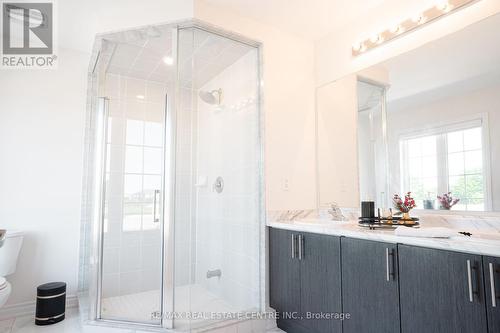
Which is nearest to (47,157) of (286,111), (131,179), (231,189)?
(131,179)

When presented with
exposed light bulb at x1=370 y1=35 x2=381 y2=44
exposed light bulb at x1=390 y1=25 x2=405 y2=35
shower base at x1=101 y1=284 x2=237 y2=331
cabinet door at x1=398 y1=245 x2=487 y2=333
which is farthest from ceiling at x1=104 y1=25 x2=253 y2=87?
cabinet door at x1=398 y1=245 x2=487 y2=333

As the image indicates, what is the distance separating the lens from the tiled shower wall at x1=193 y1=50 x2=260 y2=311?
2.53m

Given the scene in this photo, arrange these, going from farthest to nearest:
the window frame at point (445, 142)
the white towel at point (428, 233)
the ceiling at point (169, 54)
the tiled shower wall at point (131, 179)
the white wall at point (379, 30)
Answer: the tiled shower wall at point (131, 179) → the ceiling at point (169, 54) → the white wall at point (379, 30) → the window frame at point (445, 142) → the white towel at point (428, 233)

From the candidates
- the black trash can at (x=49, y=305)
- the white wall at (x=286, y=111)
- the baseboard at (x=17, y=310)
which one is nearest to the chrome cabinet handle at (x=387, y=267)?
the white wall at (x=286, y=111)

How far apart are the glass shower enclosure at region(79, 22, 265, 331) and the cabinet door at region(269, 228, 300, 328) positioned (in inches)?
4.1

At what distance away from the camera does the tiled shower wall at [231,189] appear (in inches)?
99.7

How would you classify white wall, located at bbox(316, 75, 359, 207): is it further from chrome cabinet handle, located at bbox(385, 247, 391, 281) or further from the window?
chrome cabinet handle, located at bbox(385, 247, 391, 281)

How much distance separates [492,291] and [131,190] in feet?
8.62

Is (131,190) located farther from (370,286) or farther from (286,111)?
(370,286)

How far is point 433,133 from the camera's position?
1.94 metres

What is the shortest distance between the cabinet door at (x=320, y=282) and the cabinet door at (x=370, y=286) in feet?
0.21

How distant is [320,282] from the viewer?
195cm

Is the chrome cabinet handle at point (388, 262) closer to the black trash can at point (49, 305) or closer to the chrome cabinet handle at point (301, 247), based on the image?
the chrome cabinet handle at point (301, 247)

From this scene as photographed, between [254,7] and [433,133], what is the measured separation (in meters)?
1.59
